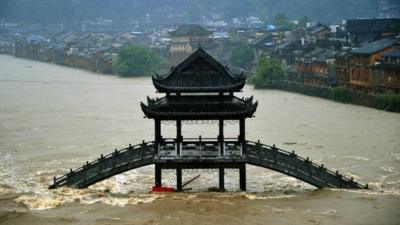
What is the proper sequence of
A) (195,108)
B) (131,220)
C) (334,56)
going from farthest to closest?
(334,56)
(195,108)
(131,220)

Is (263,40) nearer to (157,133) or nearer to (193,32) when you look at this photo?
(193,32)

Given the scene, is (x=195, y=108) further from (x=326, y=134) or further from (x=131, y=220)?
(x=326, y=134)

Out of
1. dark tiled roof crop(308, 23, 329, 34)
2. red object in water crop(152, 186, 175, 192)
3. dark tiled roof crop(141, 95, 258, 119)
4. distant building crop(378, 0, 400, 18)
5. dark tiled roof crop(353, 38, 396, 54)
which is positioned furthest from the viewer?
distant building crop(378, 0, 400, 18)

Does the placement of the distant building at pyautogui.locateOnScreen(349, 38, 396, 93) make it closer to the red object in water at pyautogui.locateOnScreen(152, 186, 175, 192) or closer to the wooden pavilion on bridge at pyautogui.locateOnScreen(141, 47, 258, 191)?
the wooden pavilion on bridge at pyautogui.locateOnScreen(141, 47, 258, 191)

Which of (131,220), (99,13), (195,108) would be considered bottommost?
(131,220)

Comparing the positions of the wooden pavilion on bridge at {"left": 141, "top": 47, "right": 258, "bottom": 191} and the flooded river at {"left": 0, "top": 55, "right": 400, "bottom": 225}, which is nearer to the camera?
the flooded river at {"left": 0, "top": 55, "right": 400, "bottom": 225}

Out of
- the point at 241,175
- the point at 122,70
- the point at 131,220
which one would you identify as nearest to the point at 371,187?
the point at 241,175

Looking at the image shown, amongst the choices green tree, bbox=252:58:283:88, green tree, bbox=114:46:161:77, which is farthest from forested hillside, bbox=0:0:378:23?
green tree, bbox=252:58:283:88

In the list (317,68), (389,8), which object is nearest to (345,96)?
(317,68)
